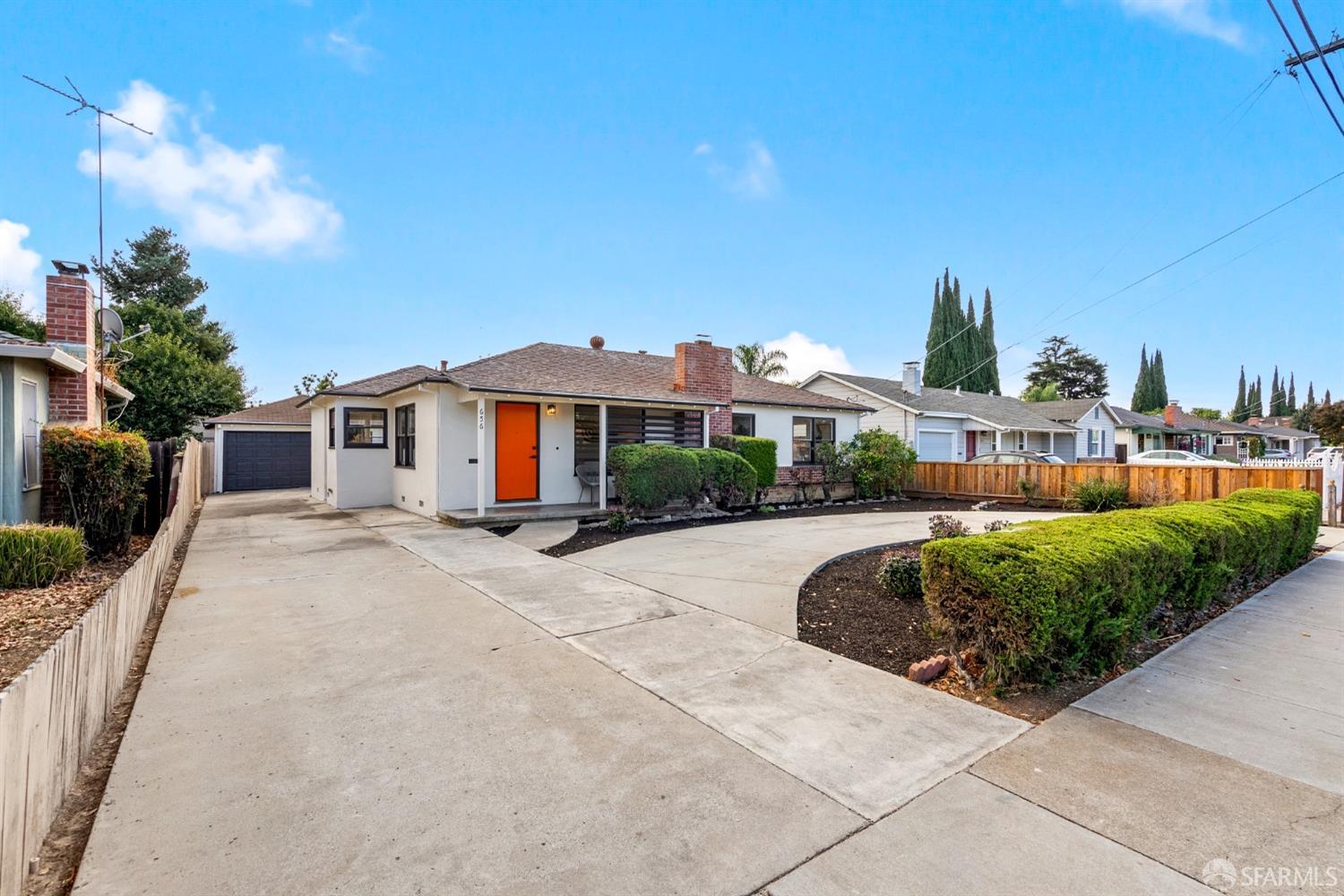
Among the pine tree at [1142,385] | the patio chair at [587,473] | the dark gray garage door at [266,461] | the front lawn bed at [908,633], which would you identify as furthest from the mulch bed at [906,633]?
the pine tree at [1142,385]

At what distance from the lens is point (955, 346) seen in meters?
43.5

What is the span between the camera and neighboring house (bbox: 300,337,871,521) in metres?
11.1

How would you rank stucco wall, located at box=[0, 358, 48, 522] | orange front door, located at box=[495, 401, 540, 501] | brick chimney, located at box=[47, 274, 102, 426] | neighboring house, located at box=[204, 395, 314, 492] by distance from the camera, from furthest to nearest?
neighboring house, located at box=[204, 395, 314, 492]
orange front door, located at box=[495, 401, 540, 501]
brick chimney, located at box=[47, 274, 102, 426]
stucco wall, located at box=[0, 358, 48, 522]

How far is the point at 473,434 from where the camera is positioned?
11406mm

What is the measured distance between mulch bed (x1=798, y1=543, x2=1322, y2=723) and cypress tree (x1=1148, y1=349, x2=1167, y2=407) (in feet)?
197

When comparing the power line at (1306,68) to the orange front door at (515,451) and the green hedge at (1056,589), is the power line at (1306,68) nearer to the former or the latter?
the green hedge at (1056,589)

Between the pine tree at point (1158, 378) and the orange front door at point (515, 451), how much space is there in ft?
205

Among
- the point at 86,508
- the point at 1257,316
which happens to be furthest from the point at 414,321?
the point at 1257,316

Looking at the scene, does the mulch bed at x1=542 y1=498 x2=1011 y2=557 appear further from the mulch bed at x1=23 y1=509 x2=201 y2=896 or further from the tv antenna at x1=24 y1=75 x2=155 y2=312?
the tv antenna at x1=24 y1=75 x2=155 y2=312

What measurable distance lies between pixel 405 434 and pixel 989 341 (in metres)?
44.1

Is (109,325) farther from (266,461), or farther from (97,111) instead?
(266,461)

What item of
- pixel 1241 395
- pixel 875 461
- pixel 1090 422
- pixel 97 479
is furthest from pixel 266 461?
pixel 1241 395

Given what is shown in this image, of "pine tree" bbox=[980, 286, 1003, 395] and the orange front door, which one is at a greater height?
"pine tree" bbox=[980, 286, 1003, 395]

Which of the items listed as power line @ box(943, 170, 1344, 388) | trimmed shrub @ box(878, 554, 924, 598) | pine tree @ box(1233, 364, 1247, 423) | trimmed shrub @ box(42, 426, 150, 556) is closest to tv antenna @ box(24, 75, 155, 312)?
trimmed shrub @ box(42, 426, 150, 556)
